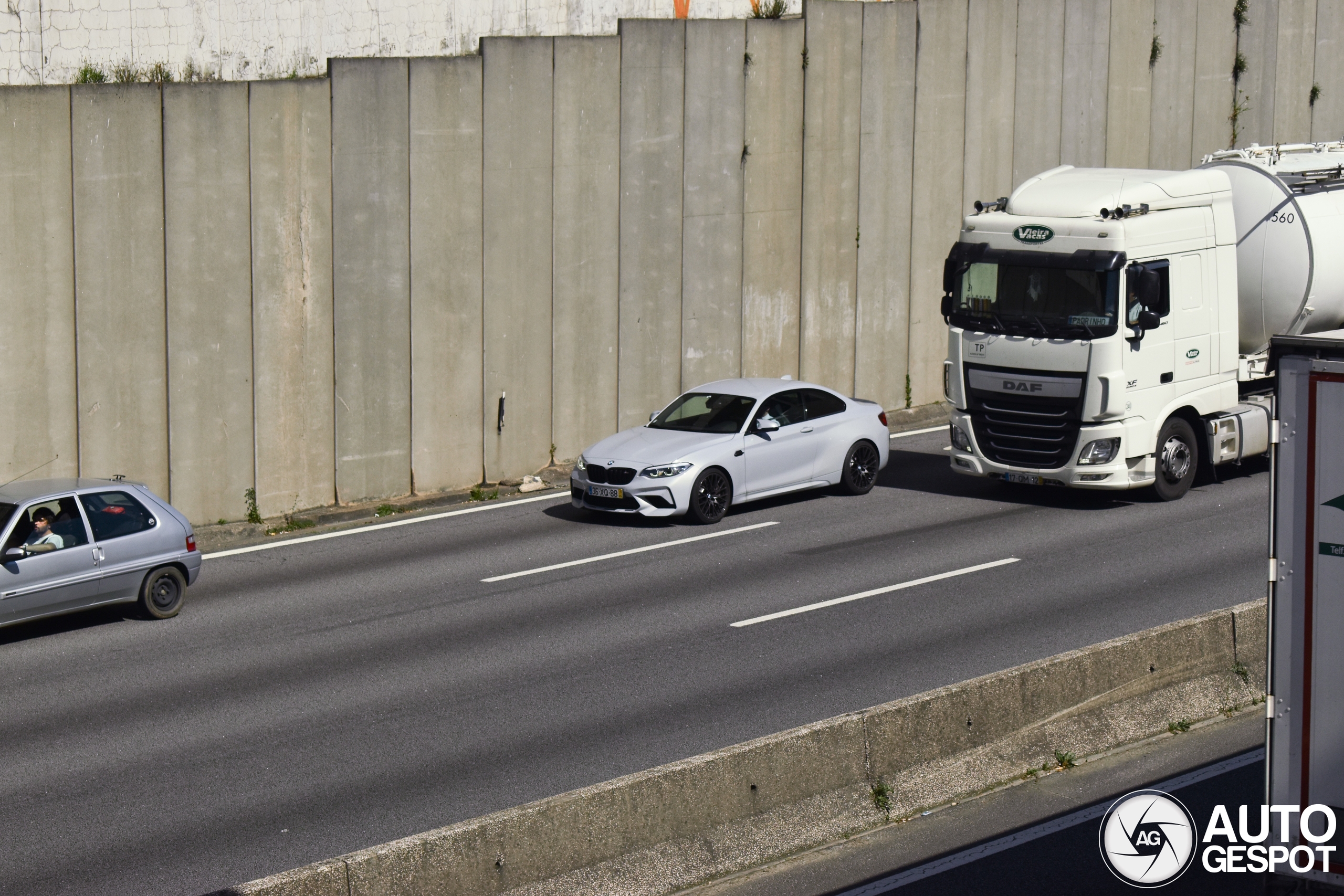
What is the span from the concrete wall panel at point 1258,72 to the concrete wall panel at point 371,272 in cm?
1835

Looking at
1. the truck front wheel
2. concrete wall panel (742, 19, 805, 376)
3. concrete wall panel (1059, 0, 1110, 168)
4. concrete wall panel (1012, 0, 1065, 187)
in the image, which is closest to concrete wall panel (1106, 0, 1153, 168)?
concrete wall panel (1059, 0, 1110, 168)

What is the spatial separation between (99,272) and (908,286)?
13017 millimetres

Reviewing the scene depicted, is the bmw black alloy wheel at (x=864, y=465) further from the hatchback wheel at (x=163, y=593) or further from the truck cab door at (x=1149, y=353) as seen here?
the hatchback wheel at (x=163, y=593)

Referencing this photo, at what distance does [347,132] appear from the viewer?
2034 centimetres

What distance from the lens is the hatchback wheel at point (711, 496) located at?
18953mm

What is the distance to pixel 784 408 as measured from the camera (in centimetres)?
1994

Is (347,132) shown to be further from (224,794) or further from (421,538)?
(224,794)

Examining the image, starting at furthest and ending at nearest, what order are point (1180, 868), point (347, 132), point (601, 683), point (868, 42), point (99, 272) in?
point (868, 42) → point (347, 132) → point (99, 272) → point (601, 683) → point (1180, 868)

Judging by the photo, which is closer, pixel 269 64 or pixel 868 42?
pixel 269 64

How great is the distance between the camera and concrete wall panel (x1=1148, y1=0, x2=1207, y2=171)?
29.9 meters

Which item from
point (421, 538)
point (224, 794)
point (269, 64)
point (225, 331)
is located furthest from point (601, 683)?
point (269, 64)

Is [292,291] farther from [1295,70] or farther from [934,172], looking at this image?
[1295,70]

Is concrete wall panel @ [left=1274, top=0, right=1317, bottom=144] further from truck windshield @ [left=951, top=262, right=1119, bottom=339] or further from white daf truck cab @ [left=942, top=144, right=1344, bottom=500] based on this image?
truck windshield @ [left=951, top=262, right=1119, bottom=339]

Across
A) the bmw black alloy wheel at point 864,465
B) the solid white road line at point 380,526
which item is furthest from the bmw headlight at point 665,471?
the solid white road line at point 380,526
